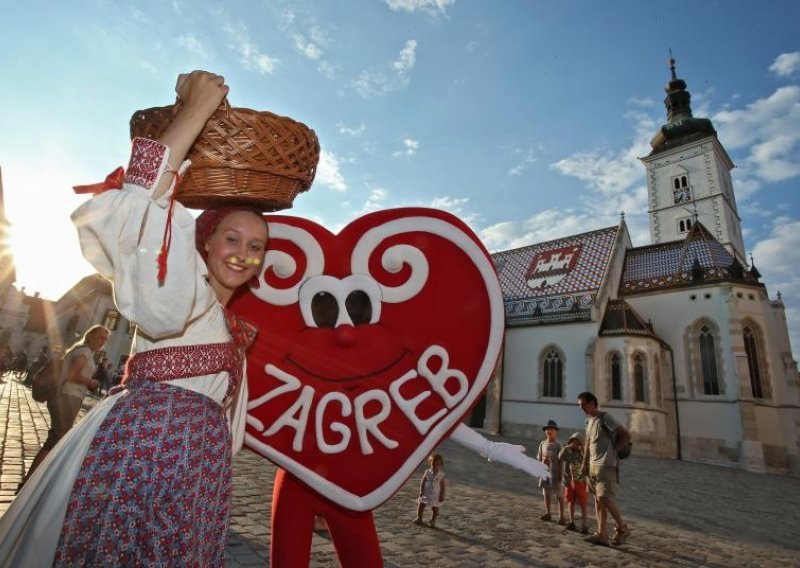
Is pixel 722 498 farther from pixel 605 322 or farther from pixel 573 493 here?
pixel 605 322

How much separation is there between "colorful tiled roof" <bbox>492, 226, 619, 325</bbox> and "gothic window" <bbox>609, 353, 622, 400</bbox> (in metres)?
2.29

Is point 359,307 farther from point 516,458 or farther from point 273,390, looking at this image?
point 516,458

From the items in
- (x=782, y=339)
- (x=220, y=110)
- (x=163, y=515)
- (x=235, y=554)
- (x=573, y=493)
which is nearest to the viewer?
(x=163, y=515)

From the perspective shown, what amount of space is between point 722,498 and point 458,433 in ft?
39.4

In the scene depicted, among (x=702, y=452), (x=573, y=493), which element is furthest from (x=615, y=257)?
(x=573, y=493)

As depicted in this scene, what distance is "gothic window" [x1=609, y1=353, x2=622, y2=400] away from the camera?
1875cm

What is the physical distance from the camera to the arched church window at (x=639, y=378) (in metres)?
18.5

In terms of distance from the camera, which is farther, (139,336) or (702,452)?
(702,452)

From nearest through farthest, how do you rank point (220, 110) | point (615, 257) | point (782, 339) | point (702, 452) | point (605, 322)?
point (220, 110), point (702, 452), point (782, 339), point (605, 322), point (615, 257)

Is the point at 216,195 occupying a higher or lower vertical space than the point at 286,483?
higher

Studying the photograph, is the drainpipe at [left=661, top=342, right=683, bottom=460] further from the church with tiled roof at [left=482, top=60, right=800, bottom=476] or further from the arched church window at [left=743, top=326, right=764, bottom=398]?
the arched church window at [left=743, top=326, right=764, bottom=398]

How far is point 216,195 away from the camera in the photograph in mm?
1335

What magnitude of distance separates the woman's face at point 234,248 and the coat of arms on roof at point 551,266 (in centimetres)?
2362

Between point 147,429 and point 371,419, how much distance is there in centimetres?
87
